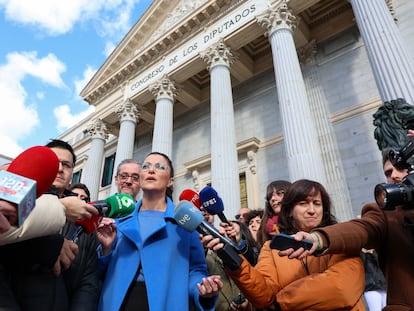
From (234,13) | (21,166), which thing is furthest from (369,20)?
(21,166)

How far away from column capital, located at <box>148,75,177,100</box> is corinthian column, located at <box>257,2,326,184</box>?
4.88m

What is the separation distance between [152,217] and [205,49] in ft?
35.2

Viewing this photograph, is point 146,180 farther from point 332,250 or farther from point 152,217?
point 332,250

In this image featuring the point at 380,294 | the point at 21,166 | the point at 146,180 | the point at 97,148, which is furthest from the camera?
the point at 97,148

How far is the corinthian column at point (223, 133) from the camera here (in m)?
8.77

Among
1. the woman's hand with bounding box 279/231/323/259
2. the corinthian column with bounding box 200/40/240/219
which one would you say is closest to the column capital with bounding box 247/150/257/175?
the corinthian column with bounding box 200/40/240/219

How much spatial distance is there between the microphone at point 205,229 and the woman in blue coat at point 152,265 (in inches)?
10.6

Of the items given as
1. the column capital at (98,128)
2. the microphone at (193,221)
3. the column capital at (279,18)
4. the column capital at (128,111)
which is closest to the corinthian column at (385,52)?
the column capital at (279,18)

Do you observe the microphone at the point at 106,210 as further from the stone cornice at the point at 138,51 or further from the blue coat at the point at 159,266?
the stone cornice at the point at 138,51

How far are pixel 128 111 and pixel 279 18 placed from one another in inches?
339

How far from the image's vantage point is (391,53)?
21.4 ft

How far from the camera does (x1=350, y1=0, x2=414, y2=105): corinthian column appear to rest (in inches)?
242

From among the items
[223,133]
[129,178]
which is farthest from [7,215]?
[223,133]

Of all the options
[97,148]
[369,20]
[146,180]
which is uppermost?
[97,148]
